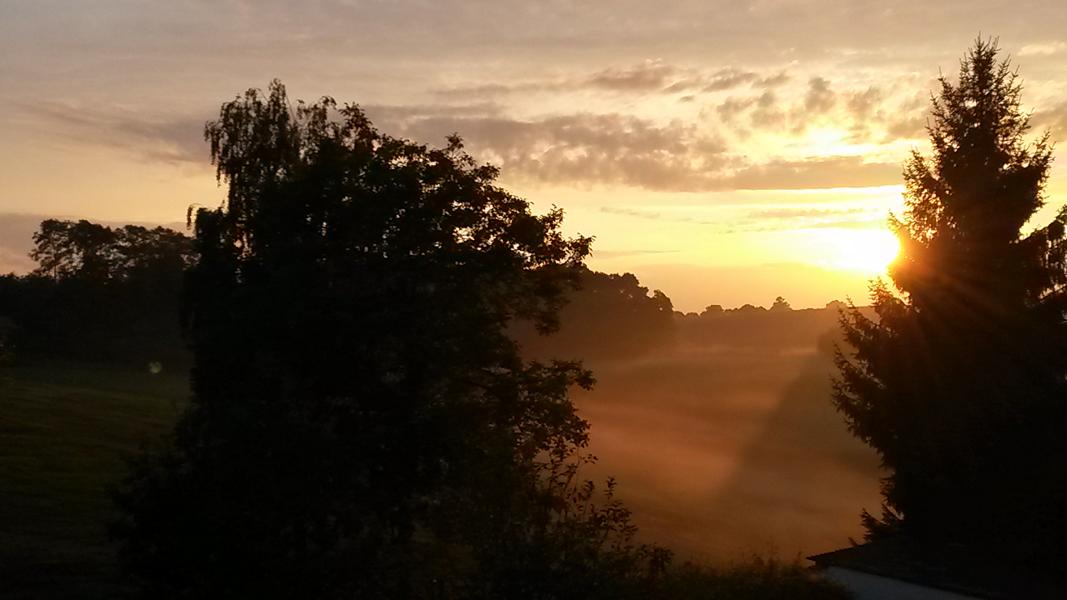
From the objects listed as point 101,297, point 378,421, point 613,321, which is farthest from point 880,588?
point 613,321

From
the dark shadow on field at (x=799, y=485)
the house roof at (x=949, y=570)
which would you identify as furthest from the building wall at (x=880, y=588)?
the dark shadow on field at (x=799, y=485)

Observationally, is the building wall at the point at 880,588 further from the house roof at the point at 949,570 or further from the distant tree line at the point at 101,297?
the distant tree line at the point at 101,297

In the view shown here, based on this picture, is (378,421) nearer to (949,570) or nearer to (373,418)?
(373,418)

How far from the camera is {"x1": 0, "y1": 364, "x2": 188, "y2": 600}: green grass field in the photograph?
30141mm

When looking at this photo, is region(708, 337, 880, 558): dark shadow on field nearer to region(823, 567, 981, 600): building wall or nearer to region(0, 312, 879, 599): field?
region(0, 312, 879, 599): field

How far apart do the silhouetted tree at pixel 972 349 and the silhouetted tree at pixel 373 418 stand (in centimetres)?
1283

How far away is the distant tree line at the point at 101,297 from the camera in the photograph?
111000mm

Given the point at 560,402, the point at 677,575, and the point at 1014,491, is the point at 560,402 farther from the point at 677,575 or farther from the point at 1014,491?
the point at 1014,491

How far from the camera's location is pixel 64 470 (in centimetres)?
4816

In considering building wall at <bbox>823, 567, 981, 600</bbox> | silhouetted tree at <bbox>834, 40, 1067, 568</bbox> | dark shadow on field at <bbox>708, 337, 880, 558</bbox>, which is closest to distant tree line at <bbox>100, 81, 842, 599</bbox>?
building wall at <bbox>823, 567, 981, 600</bbox>

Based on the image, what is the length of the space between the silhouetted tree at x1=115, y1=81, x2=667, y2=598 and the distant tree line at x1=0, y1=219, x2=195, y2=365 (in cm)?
8999

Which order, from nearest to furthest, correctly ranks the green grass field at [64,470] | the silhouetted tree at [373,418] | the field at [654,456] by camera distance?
the silhouetted tree at [373,418] < the green grass field at [64,470] < the field at [654,456]

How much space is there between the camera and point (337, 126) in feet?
98.6

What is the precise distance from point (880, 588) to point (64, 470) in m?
36.5
